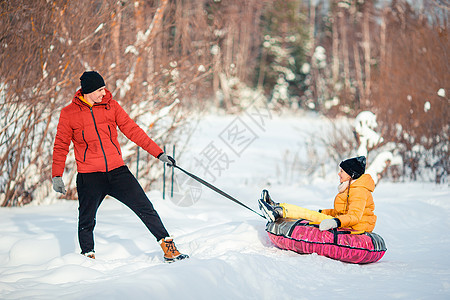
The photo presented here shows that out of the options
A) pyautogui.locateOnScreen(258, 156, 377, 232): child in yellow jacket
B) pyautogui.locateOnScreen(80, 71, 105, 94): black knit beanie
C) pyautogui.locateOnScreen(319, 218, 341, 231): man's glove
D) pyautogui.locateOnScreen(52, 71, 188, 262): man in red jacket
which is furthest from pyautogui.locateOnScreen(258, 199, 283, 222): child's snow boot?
pyautogui.locateOnScreen(80, 71, 105, 94): black knit beanie

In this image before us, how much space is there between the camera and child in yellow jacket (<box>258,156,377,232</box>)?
→ 4.61 m

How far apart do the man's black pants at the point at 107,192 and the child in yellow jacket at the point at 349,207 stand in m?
1.22

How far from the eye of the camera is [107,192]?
4.14 meters

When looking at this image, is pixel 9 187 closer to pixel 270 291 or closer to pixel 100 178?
pixel 100 178

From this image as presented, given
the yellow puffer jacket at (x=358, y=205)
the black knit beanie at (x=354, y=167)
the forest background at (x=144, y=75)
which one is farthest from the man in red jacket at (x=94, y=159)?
the forest background at (x=144, y=75)

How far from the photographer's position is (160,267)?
3.68m

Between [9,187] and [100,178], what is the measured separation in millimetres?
3434

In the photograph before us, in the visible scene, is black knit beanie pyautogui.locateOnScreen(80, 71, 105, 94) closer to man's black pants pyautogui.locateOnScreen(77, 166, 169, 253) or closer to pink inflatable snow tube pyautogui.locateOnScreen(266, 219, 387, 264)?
man's black pants pyautogui.locateOnScreen(77, 166, 169, 253)

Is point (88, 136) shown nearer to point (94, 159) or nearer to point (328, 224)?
point (94, 159)

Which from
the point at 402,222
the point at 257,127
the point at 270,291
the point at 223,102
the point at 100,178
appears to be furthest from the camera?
the point at 223,102

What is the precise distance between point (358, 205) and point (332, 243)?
433 millimetres

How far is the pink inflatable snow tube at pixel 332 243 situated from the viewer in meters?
4.48

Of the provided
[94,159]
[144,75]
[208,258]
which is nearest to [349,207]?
[208,258]

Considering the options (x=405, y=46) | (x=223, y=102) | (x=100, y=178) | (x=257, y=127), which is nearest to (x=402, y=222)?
(x=100, y=178)
